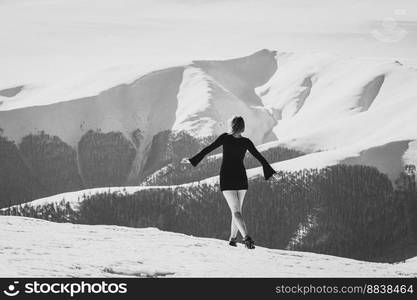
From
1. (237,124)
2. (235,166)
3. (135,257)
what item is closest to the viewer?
(135,257)

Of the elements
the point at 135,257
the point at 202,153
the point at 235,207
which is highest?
the point at 202,153

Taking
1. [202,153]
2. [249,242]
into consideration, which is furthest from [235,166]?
[249,242]

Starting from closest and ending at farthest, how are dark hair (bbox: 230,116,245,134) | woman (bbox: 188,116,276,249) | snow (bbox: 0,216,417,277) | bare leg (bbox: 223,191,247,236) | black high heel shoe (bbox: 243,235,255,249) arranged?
snow (bbox: 0,216,417,277) → dark hair (bbox: 230,116,245,134) → woman (bbox: 188,116,276,249) → bare leg (bbox: 223,191,247,236) → black high heel shoe (bbox: 243,235,255,249)

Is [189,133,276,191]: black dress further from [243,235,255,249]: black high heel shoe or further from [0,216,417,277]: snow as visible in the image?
[0,216,417,277]: snow

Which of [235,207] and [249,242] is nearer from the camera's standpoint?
[235,207]

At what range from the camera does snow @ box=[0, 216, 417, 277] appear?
24172 millimetres

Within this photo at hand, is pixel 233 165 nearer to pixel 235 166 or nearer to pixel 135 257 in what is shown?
pixel 235 166

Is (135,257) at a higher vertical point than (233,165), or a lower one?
lower

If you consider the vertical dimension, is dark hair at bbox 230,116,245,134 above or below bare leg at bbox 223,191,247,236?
above

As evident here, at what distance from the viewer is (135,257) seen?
27219 mm

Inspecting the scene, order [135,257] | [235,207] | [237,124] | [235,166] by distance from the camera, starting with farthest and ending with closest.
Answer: [235,207] < [235,166] < [237,124] < [135,257]

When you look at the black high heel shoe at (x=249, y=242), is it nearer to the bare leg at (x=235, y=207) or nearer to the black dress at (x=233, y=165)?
the bare leg at (x=235, y=207)

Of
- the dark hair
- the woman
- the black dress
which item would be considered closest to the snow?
the woman

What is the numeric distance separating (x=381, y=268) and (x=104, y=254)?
38.2ft
